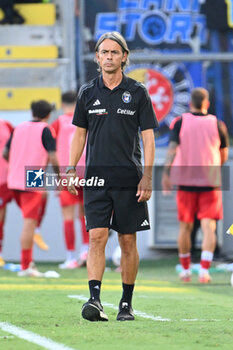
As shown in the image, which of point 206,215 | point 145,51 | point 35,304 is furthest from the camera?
point 145,51

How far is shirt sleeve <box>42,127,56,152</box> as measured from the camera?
11328mm

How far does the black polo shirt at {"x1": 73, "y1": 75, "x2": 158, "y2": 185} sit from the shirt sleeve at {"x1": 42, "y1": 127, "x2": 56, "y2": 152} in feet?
14.4

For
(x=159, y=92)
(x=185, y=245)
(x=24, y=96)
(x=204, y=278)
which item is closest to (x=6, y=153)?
(x=185, y=245)

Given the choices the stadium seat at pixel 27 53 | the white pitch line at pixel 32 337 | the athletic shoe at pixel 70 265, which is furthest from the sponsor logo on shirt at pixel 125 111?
the stadium seat at pixel 27 53

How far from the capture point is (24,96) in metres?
15.6

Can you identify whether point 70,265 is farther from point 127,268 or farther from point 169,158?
point 127,268

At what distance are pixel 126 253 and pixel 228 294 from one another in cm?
287

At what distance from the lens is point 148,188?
6.76m

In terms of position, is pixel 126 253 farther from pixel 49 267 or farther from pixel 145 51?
pixel 145 51

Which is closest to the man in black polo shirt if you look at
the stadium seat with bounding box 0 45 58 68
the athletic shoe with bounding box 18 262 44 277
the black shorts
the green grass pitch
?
the black shorts

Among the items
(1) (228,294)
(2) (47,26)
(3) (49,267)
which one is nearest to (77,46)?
(2) (47,26)

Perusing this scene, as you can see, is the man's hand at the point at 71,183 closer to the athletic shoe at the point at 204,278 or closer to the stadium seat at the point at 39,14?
the athletic shoe at the point at 204,278

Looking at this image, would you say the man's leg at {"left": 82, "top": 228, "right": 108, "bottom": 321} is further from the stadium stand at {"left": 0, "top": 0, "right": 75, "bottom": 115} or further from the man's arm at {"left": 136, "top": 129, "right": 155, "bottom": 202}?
the stadium stand at {"left": 0, "top": 0, "right": 75, "bottom": 115}

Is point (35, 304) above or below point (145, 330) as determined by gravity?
below
